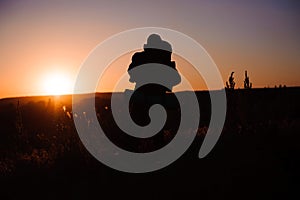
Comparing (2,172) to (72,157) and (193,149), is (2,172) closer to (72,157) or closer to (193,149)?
(72,157)

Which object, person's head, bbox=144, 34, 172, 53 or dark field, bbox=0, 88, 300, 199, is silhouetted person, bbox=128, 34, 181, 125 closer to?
person's head, bbox=144, 34, 172, 53

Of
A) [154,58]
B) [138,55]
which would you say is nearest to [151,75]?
[154,58]

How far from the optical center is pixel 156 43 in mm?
8297

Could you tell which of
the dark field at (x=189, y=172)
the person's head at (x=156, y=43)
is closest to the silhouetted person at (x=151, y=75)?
the person's head at (x=156, y=43)

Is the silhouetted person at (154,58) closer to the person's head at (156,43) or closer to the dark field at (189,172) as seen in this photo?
the person's head at (156,43)

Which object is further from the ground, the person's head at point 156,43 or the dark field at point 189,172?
the person's head at point 156,43

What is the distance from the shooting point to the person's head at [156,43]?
827 centimetres

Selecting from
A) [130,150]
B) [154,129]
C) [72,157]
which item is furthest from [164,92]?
[72,157]

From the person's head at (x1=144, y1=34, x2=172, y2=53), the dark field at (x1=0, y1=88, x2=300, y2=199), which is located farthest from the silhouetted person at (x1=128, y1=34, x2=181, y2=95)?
the dark field at (x1=0, y1=88, x2=300, y2=199)

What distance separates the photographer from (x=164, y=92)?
895 centimetres

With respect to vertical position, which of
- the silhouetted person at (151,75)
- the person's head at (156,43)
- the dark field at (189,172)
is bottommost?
the dark field at (189,172)

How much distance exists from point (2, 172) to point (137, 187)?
2985 mm

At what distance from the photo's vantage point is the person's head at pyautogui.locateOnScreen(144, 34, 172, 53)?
27.1 ft

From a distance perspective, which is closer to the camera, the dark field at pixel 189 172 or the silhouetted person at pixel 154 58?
the dark field at pixel 189 172
